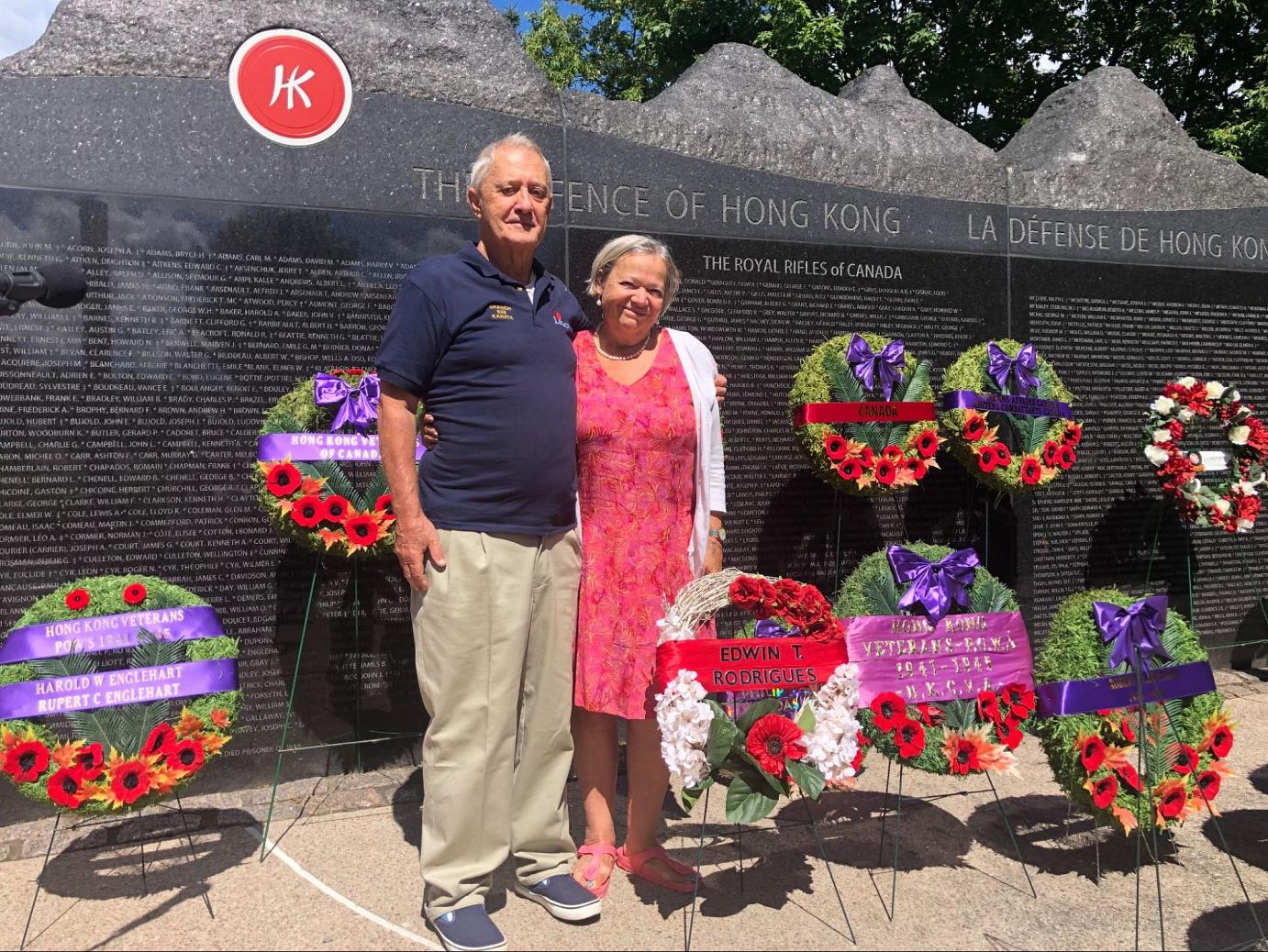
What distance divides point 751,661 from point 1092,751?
1.27 m

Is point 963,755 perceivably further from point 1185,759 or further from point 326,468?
point 326,468

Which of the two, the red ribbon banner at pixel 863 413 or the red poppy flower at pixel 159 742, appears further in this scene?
the red ribbon banner at pixel 863 413

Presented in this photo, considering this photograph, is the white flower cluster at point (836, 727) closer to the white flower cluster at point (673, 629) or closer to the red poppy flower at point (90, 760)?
the white flower cluster at point (673, 629)

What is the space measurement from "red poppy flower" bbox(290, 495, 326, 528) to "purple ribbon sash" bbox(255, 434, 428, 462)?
158mm

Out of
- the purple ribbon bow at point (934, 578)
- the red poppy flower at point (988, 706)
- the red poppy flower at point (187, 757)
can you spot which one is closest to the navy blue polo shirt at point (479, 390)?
the red poppy flower at point (187, 757)

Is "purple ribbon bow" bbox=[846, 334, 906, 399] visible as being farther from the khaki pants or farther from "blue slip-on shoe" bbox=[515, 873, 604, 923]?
"blue slip-on shoe" bbox=[515, 873, 604, 923]

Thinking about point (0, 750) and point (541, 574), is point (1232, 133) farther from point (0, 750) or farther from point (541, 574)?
point (0, 750)

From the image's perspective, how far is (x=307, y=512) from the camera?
3.68 metres

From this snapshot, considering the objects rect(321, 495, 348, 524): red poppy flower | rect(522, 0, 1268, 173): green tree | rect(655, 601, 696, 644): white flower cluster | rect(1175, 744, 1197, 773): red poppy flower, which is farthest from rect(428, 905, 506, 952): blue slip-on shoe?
rect(522, 0, 1268, 173): green tree

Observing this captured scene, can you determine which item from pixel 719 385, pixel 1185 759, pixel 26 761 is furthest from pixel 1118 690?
pixel 26 761

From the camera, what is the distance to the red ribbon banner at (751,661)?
2.91 metres

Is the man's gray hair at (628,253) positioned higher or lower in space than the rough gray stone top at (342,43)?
lower

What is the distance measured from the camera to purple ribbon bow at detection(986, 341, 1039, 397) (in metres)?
4.70

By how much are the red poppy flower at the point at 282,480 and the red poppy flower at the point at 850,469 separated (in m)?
2.29
